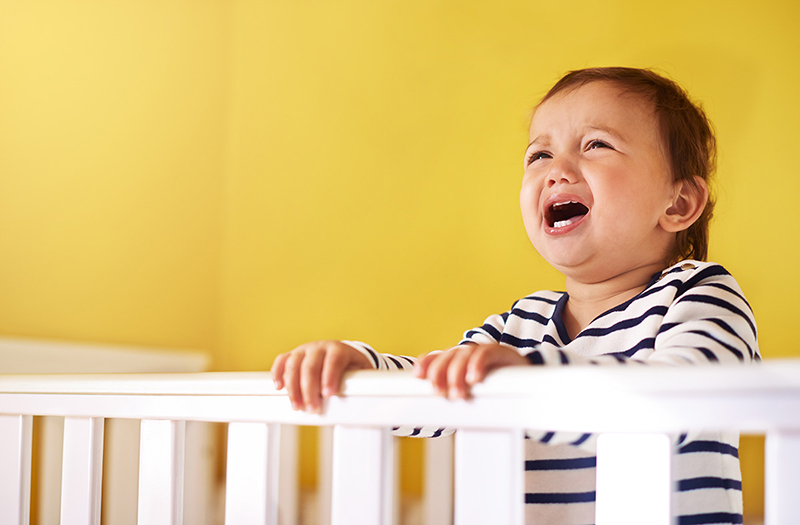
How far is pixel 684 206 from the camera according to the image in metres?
0.86

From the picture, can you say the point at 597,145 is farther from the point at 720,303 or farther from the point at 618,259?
the point at 720,303

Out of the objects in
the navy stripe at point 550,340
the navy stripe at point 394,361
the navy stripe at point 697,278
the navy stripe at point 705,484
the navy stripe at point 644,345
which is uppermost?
the navy stripe at point 697,278

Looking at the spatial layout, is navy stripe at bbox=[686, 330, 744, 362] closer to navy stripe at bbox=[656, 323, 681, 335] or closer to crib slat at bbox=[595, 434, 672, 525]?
navy stripe at bbox=[656, 323, 681, 335]

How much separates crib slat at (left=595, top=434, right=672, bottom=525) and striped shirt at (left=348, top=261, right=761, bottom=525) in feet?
0.48

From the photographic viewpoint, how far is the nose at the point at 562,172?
0.81 metres

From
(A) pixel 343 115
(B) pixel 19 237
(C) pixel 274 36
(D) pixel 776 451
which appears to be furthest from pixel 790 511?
(C) pixel 274 36

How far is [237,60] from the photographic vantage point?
6.22ft

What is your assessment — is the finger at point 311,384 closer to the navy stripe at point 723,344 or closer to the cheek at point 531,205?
the navy stripe at point 723,344

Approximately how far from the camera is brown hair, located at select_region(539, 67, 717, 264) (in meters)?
0.85

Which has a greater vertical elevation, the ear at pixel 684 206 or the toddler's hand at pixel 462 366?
the ear at pixel 684 206

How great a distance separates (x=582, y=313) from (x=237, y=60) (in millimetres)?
1391

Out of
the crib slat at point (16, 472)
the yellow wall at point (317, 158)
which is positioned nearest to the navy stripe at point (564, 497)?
the crib slat at point (16, 472)

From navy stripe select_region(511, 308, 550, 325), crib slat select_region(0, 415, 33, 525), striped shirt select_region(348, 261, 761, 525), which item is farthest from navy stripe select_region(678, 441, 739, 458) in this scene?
crib slat select_region(0, 415, 33, 525)

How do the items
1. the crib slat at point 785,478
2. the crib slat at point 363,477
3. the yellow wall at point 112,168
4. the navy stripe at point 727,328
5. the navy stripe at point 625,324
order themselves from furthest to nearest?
the yellow wall at point 112,168 < the navy stripe at point 625,324 < the navy stripe at point 727,328 < the crib slat at point 363,477 < the crib slat at point 785,478
